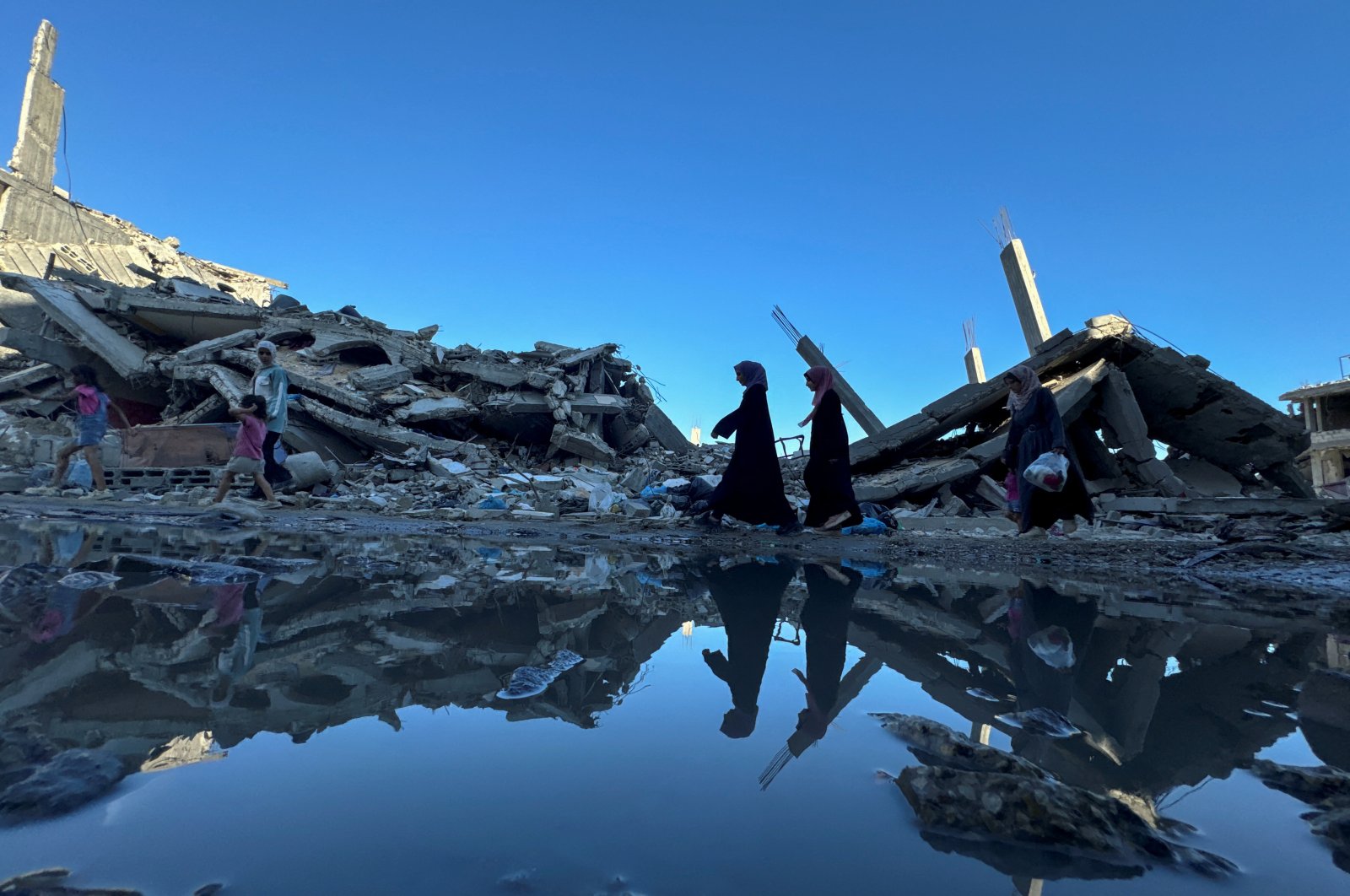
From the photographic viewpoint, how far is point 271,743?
127 cm

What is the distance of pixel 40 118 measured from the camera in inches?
1088

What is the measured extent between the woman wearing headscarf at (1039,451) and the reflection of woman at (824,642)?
3202 mm

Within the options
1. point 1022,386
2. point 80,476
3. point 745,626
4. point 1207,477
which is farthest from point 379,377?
point 1207,477

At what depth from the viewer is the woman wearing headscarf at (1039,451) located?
20.1 feet

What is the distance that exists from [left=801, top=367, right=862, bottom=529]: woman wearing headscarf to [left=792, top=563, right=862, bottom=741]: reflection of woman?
2.77 m

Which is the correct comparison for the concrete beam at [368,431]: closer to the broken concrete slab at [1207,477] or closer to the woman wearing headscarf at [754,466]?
the woman wearing headscarf at [754,466]

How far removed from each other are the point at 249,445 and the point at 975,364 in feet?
52.7

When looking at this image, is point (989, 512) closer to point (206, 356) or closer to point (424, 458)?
point (424, 458)

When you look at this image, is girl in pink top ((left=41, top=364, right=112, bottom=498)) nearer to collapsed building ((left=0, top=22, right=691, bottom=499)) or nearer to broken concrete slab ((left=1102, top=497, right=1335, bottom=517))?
collapsed building ((left=0, top=22, right=691, bottom=499))

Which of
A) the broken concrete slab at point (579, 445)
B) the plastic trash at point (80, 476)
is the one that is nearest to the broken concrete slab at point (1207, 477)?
the broken concrete slab at point (579, 445)

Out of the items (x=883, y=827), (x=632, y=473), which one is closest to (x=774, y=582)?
(x=883, y=827)

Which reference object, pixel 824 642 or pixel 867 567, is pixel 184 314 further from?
pixel 824 642

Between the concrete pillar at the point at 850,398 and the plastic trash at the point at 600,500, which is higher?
the concrete pillar at the point at 850,398

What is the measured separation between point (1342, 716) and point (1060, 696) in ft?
2.20
